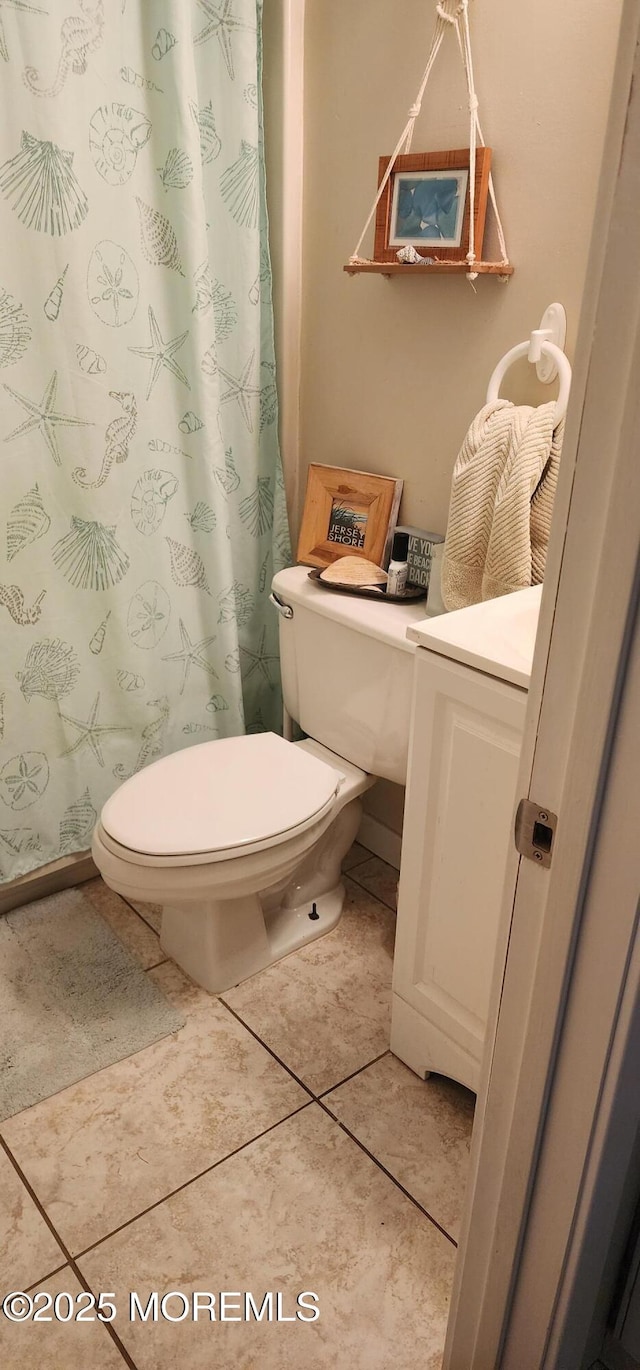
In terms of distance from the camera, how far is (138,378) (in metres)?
1.71

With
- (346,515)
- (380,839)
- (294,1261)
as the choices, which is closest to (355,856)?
(380,839)

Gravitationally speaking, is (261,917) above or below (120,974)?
above

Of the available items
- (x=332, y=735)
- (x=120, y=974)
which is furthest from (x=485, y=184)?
(x=120, y=974)

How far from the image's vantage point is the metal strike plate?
70 centimetres

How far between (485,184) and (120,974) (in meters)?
1.61

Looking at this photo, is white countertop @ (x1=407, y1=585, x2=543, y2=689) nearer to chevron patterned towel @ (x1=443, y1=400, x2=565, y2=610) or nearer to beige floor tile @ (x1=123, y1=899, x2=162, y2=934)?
chevron patterned towel @ (x1=443, y1=400, x2=565, y2=610)

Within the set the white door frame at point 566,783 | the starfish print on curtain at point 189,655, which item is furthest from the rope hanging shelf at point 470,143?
the white door frame at point 566,783

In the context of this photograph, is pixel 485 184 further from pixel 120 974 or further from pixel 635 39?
pixel 120 974

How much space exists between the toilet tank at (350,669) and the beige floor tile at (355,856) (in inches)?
16.4

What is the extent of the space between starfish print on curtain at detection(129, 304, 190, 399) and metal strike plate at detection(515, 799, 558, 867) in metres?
1.32

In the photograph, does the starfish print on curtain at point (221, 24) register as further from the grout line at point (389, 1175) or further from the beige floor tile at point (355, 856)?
the grout line at point (389, 1175)

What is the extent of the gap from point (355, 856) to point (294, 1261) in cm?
100

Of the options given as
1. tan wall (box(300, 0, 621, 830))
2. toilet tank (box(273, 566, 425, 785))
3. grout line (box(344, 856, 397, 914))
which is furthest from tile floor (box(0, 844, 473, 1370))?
tan wall (box(300, 0, 621, 830))

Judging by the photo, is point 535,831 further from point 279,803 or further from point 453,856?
point 279,803
